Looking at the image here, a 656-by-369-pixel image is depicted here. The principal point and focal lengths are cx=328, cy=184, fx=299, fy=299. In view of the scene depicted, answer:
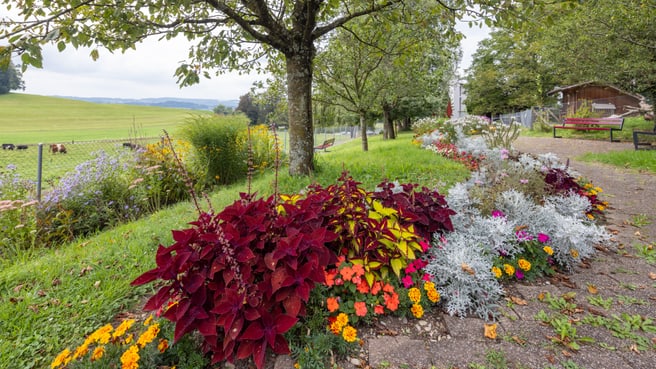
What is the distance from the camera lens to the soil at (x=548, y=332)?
62.6 inches

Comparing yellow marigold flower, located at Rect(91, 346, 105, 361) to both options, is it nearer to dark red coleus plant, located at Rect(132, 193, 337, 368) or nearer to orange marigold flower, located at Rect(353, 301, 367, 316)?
dark red coleus plant, located at Rect(132, 193, 337, 368)

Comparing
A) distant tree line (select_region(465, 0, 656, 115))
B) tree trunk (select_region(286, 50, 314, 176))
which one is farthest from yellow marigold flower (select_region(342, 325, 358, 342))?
distant tree line (select_region(465, 0, 656, 115))

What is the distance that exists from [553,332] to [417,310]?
80 cm

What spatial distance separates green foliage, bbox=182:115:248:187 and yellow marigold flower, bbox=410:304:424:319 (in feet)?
19.1

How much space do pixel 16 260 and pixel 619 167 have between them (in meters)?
10.6

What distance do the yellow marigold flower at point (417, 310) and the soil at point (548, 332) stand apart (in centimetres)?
8

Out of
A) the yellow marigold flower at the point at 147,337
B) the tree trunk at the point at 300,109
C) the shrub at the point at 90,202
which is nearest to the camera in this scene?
the yellow marigold flower at the point at 147,337

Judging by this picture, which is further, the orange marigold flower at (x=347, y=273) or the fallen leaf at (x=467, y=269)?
the fallen leaf at (x=467, y=269)

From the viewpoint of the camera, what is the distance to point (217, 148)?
692 cm

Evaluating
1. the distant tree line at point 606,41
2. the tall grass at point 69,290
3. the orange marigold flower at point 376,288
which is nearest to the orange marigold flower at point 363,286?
the orange marigold flower at point 376,288

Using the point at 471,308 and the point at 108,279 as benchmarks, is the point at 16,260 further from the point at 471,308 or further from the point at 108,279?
the point at 471,308

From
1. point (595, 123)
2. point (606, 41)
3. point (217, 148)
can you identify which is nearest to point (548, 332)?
point (217, 148)

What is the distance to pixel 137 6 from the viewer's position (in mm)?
3365

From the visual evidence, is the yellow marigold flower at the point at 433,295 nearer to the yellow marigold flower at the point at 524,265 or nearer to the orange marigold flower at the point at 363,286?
the orange marigold flower at the point at 363,286
